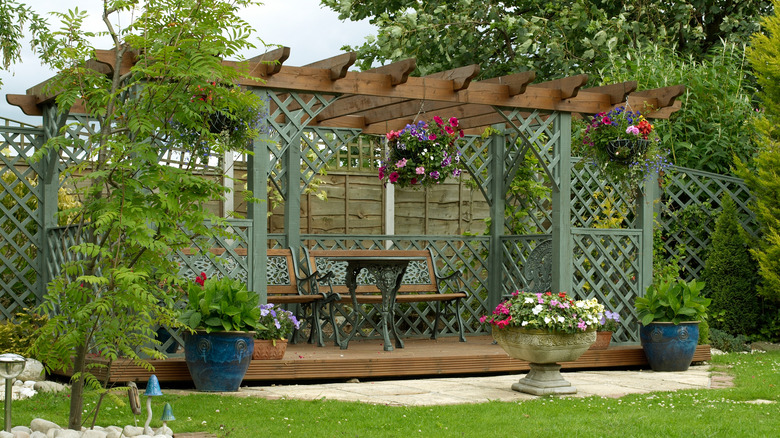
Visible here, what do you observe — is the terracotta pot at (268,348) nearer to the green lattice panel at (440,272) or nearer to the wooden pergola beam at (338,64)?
the wooden pergola beam at (338,64)

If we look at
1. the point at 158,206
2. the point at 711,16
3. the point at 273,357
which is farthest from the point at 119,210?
the point at 711,16

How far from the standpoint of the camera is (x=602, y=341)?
767 cm

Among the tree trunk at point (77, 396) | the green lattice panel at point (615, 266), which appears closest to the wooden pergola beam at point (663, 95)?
the green lattice panel at point (615, 266)

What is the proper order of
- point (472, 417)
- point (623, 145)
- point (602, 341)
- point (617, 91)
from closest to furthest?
point (472, 417), point (623, 145), point (602, 341), point (617, 91)

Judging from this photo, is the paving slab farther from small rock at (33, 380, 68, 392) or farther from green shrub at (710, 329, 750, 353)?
green shrub at (710, 329, 750, 353)

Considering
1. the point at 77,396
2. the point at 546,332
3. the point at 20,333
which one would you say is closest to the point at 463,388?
the point at 546,332

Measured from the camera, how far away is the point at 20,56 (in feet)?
34.1

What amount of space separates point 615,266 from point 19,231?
5.08 m

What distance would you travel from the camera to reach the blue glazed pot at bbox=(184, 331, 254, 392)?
5952mm

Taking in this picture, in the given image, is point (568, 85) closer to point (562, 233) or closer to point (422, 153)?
point (562, 233)

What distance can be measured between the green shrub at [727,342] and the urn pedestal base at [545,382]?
3682 mm

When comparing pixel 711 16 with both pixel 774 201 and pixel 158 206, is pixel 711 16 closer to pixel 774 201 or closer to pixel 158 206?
pixel 774 201

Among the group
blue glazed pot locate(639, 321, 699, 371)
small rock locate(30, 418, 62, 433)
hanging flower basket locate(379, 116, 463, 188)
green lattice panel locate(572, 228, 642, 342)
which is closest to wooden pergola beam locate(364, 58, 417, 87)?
hanging flower basket locate(379, 116, 463, 188)

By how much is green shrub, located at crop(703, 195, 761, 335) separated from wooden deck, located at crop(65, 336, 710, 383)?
5.85ft
